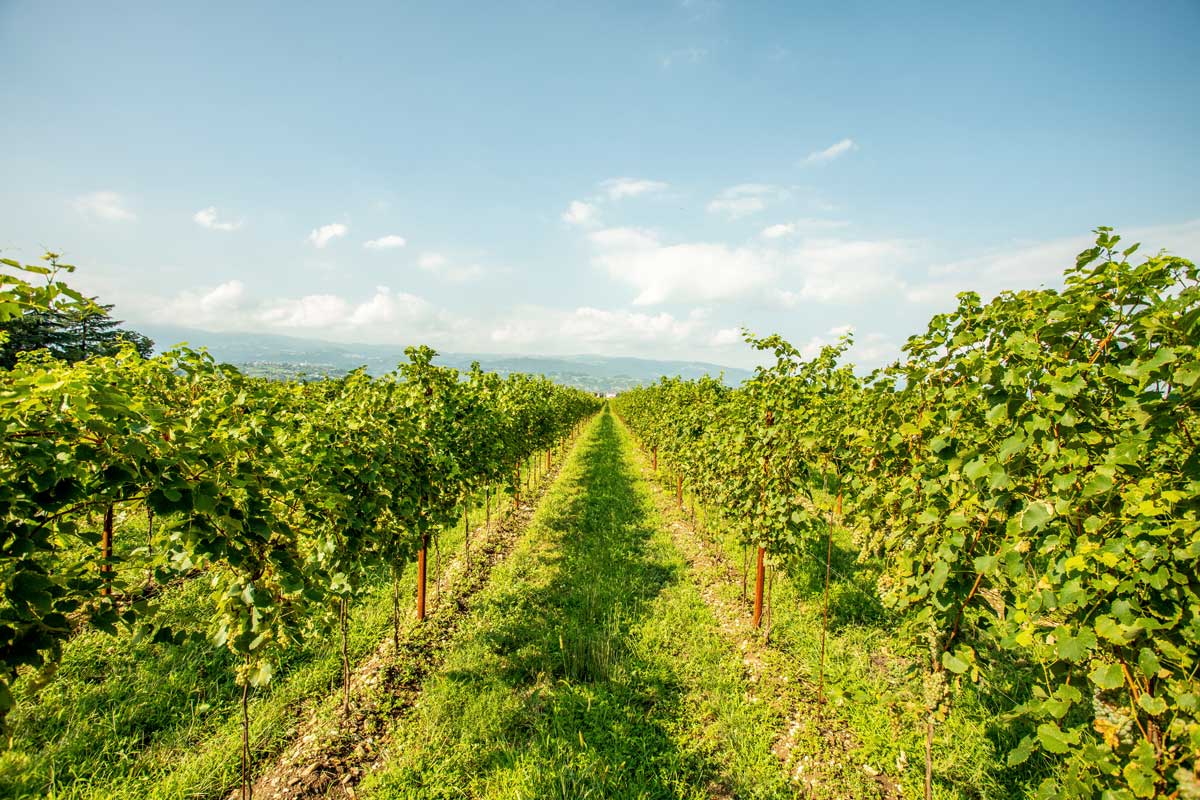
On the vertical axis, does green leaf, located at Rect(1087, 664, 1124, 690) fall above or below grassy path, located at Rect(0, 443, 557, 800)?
above

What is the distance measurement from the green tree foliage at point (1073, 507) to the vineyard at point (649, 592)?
0.8 inches

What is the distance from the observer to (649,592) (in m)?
7.57

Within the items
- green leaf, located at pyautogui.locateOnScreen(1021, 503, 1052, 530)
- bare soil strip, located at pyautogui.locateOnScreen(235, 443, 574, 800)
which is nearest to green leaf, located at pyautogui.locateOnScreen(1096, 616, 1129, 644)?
green leaf, located at pyautogui.locateOnScreen(1021, 503, 1052, 530)

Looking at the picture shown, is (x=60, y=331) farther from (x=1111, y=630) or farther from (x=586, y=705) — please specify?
(x=1111, y=630)

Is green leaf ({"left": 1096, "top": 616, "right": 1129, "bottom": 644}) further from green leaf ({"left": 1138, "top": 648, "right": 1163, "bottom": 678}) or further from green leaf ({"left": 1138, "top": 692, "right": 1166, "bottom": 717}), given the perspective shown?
green leaf ({"left": 1138, "top": 692, "right": 1166, "bottom": 717})

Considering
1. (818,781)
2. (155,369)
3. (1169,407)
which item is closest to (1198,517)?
(1169,407)

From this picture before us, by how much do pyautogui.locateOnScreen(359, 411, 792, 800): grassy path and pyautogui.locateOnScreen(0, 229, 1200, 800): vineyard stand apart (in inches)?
1.5

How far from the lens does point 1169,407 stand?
189cm

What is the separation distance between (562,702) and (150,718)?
4190mm

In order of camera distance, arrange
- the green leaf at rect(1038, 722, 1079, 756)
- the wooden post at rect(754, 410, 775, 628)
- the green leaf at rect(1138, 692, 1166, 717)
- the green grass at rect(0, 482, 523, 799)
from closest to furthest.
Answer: the green leaf at rect(1138, 692, 1166, 717)
the green leaf at rect(1038, 722, 1079, 756)
the green grass at rect(0, 482, 523, 799)
the wooden post at rect(754, 410, 775, 628)

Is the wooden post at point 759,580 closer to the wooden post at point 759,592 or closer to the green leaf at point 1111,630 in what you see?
the wooden post at point 759,592

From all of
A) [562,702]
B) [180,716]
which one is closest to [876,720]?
[562,702]

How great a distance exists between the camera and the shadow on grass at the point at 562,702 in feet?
13.0

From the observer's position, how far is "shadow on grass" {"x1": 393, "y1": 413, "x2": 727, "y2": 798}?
13.0 ft
